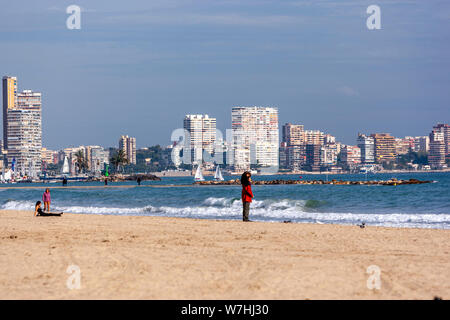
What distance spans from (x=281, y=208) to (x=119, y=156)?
160585mm

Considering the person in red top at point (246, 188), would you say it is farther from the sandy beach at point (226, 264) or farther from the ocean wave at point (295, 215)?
the sandy beach at point (226, 264)

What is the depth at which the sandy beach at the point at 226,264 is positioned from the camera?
29.9 feet

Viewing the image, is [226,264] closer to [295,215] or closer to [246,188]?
[246,188]

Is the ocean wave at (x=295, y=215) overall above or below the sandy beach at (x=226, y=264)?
below

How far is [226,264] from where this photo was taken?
37.6 ft

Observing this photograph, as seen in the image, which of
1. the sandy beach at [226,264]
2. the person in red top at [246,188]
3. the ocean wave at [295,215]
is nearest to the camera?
the sandy beach at [226,264]

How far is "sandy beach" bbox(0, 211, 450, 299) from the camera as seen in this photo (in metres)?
9.12

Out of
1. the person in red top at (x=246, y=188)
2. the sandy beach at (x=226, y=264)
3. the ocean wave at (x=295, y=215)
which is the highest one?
the person in red top at (x=246, y=188)

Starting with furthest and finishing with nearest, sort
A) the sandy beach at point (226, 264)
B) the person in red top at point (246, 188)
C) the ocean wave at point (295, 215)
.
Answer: the ocean wave at point (295, 215)
the person in red top at point (246, 188)
the sandy beach at point (226, 264)

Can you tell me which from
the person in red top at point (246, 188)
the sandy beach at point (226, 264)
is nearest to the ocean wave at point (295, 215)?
the person in red top at point (246, 188)
